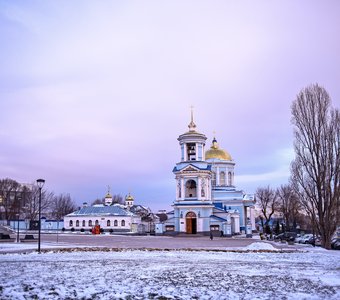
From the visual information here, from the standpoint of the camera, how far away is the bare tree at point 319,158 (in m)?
29.8

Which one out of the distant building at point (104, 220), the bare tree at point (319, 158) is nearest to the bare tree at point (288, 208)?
the distant building at point (104, 220)

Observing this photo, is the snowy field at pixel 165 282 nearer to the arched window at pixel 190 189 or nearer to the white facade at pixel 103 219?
the arched window at pixel 190 189

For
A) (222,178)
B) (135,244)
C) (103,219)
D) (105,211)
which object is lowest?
(135,244)

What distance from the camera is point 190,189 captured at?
68.6 m

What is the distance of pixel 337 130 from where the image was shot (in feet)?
100.0

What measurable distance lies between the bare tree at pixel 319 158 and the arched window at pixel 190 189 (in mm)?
36279

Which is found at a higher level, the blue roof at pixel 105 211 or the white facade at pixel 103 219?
the blue roof at pixel 105 211

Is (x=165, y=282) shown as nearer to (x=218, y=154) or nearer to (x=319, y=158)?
(x=319, y=158)

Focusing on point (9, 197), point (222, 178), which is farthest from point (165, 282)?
point (9, 197)

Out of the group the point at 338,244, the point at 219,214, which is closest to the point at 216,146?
the point at 219,214

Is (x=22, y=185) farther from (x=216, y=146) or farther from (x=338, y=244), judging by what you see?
(x=338, y=244)

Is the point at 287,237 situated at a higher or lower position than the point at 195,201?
lower

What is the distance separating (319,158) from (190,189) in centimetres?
3964

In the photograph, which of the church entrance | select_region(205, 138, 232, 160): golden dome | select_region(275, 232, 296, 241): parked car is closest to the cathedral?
the church entrance
